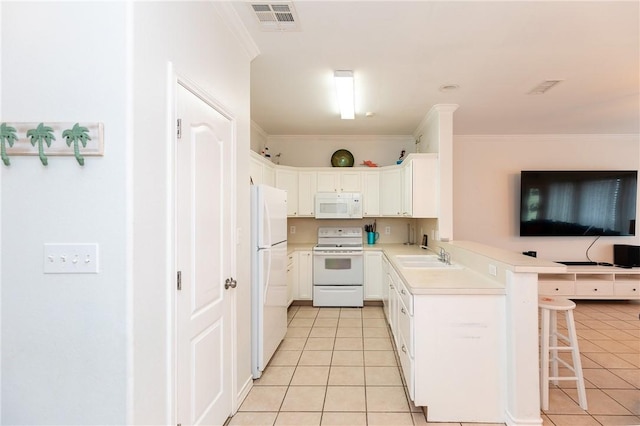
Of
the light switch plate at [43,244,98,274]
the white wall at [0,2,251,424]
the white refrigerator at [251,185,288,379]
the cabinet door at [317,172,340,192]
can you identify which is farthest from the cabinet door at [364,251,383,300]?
the light switch plate at [43,244,98,274]

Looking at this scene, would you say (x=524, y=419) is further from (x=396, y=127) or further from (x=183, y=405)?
(x=396, y=127)

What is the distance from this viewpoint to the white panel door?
1619 millimetres

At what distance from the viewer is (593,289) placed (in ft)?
15.7

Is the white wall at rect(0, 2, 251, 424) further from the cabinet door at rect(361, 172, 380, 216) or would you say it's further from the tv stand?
the tv stand

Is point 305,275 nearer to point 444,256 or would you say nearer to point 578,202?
point 444,256

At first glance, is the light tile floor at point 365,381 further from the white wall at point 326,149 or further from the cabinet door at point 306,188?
the white wall at point 326,149

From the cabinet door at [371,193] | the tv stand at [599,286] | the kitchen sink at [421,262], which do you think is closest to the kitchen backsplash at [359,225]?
the cabinet door at [371,193]

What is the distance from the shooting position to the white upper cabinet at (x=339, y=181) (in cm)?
522

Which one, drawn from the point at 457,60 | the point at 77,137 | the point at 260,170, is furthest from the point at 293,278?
the point at 77,137

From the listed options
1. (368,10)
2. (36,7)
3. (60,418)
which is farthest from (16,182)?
(368,10)

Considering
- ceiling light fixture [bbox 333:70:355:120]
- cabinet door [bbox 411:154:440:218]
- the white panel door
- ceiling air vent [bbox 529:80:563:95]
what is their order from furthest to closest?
cabinet door [bbox 411:154:440:218], ceiling air vent [bbox 529:80:563:95], ceiling light fixture [bbox 333:70:355:120], the white panel door

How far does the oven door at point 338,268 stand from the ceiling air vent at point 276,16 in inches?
125

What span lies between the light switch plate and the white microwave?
13.1ft

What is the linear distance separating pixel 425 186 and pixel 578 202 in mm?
2934
